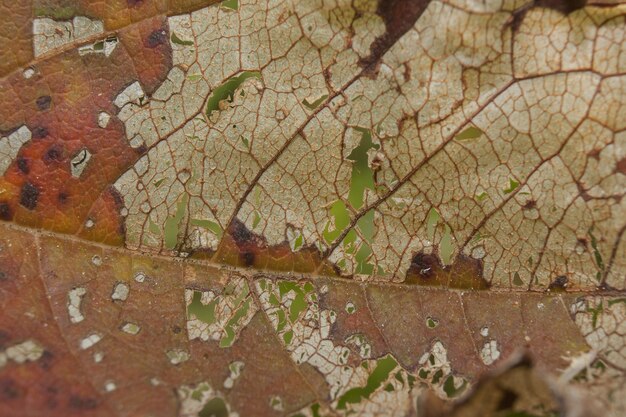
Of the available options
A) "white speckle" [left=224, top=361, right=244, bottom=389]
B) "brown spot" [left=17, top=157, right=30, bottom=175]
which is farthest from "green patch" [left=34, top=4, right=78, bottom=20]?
"white speckle" [left=224, top=361, right=244, bottom=389]

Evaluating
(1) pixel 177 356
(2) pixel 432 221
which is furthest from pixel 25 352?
(2) pixel 432 221

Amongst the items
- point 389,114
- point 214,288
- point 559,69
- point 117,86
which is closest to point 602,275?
point 559,69

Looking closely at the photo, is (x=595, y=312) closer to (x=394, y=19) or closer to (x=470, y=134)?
(x=470, y=134)

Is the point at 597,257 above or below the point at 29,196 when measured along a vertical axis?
below

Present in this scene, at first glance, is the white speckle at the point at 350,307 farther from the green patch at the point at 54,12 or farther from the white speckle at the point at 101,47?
the green patch at the point at 54,12

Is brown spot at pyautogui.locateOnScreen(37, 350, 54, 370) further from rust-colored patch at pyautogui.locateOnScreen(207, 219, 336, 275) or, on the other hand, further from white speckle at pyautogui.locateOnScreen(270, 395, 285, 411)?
white speckle at pyautogui.locateOnScreen(270, 395, 285, 411)

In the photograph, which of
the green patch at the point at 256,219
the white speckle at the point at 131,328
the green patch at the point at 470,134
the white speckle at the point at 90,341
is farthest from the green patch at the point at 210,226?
the green patch at the point at 470,134
